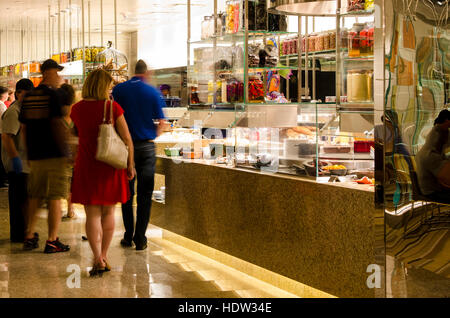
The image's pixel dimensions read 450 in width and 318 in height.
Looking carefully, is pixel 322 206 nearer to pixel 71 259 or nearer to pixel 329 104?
pixel 329 104

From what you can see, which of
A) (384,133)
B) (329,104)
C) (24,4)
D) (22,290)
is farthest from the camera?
(24,4)

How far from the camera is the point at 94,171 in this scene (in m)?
4.85

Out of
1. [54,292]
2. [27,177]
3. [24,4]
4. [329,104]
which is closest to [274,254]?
[329,104]

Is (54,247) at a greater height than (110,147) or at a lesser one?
lesser

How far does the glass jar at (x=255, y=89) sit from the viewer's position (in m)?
5.23

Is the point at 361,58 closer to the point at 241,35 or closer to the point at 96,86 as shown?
the point at 241,35

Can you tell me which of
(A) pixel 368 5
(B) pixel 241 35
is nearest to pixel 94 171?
(B) pixel 241 35

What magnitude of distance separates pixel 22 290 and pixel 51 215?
3.82 feet

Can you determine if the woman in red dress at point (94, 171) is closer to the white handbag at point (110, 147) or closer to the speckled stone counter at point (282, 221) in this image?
the white handbag at point (110, 147)

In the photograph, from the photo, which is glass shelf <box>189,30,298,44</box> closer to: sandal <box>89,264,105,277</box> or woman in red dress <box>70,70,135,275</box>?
woman in red dress <box>70,70,135,275</box>

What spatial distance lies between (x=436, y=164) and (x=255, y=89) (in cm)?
338

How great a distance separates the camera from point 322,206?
421 centimetres

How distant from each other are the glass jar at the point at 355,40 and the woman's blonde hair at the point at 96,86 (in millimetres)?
1874

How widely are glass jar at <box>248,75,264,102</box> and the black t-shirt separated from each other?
159 centimetres
